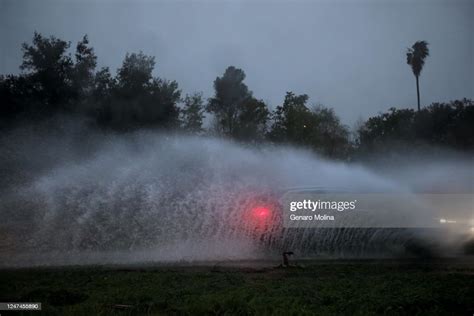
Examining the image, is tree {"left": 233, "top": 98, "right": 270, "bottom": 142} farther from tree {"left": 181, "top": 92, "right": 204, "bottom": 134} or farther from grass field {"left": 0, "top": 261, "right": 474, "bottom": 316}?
grass field {"left": 0, "top": 261, "right": 474, "bottom": 316}

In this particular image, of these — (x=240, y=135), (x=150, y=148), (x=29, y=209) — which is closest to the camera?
(x=29, y=209)

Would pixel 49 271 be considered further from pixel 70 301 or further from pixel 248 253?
pixel 248 253

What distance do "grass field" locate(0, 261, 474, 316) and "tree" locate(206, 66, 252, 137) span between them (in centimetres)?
3324

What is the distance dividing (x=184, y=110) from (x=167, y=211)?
86.3ft

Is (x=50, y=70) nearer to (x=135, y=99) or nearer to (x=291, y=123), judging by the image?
(x=135, y=99)

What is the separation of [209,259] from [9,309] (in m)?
5.16

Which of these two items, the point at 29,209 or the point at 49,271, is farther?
the point at 29,209

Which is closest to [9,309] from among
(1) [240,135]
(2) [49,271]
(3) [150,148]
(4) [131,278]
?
(4) [131,278]

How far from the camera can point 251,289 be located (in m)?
7.22

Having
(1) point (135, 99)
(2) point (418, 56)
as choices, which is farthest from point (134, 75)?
(2) point (418, 56)

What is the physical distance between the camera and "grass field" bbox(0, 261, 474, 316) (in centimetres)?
Result: 630

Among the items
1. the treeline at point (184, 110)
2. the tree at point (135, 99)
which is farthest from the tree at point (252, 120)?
the tree at point (135, 99)

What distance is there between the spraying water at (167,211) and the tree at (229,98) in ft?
86.1

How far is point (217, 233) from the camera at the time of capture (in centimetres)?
1229
